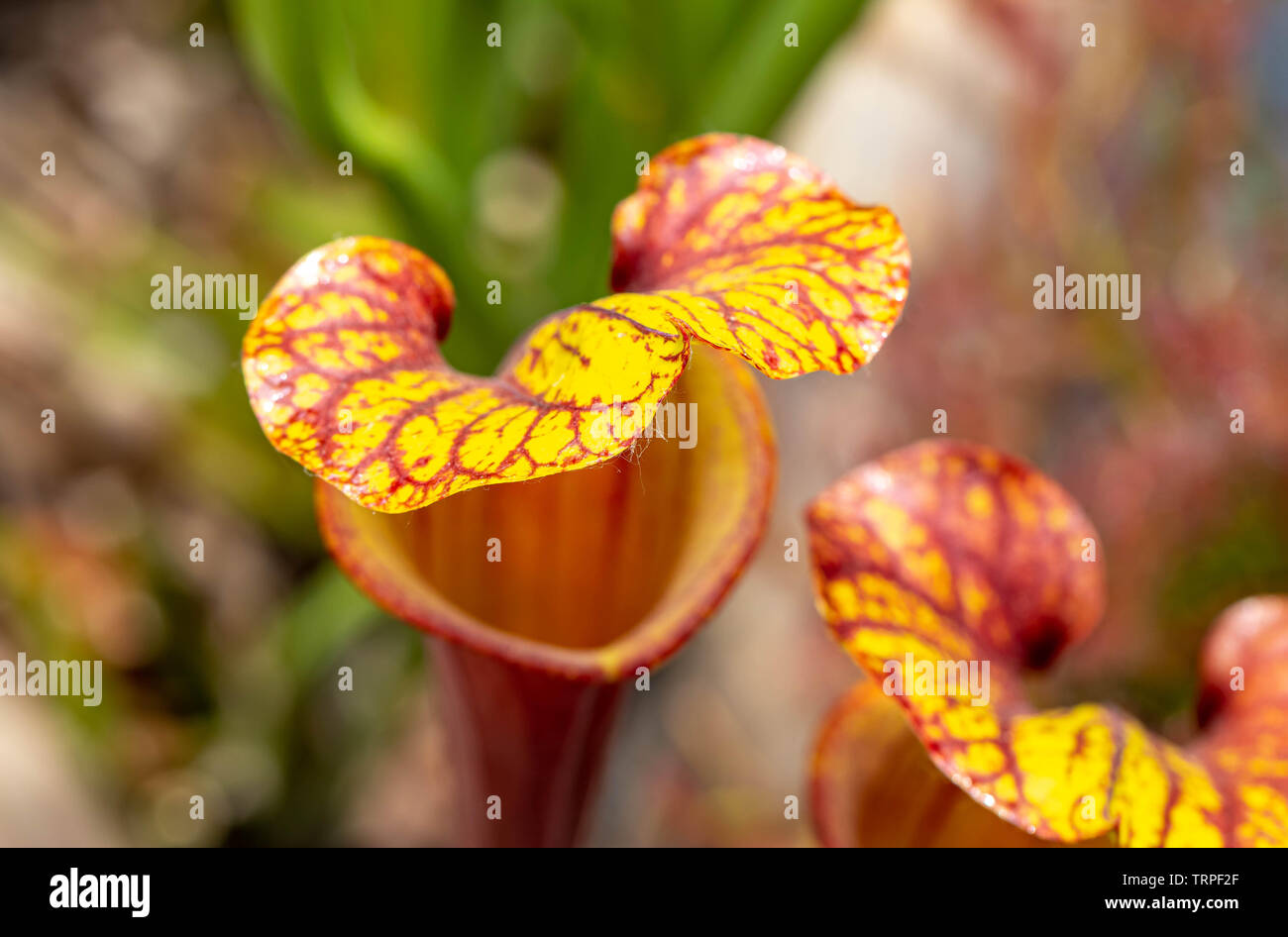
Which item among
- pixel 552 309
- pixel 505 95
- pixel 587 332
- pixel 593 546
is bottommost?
pixel 593 546

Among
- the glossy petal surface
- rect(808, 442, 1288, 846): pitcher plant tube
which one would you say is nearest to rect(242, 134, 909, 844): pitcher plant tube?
the glossy petal surface

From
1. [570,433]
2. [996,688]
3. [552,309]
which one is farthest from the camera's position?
[552,309]

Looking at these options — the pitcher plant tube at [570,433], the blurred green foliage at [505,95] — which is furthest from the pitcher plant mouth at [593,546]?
the blurred green foliage at [505,95]

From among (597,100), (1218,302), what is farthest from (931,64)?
(597,100)

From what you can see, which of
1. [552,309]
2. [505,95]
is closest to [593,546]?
[552,309]

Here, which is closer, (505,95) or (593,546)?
(593,546)

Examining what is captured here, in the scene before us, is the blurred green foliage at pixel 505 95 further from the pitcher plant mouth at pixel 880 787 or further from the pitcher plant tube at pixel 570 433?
the pitcher plant mouth at pixel 880 787

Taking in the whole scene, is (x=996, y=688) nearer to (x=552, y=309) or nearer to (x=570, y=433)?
(x=570, y=433)

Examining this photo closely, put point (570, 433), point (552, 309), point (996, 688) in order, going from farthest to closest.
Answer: point (552, 309) → point (996, 688) → point (570, 433)
